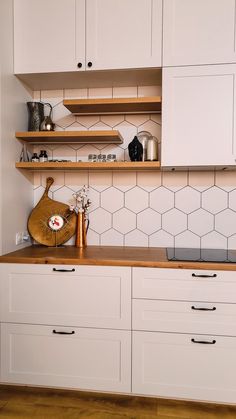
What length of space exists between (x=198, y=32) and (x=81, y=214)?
4.59 ft

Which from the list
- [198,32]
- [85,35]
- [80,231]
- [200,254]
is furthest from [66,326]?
[198,32]

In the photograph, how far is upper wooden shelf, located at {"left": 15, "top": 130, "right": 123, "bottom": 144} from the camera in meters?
2.02

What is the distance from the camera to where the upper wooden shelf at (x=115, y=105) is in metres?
1.97

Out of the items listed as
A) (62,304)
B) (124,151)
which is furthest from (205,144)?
(62,304)

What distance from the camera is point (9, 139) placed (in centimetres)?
203

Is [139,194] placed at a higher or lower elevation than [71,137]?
lower

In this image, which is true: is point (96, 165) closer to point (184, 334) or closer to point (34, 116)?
point (34, 116)

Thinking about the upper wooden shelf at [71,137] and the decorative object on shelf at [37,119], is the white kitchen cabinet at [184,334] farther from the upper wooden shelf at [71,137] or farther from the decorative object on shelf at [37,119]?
the decorative object on shelf at [37,119]

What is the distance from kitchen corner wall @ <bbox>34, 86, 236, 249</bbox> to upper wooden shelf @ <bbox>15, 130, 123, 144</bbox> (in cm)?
9

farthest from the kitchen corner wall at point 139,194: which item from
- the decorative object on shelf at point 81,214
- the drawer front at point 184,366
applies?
the drawer front at point 184,366

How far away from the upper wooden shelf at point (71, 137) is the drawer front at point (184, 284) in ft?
2.95

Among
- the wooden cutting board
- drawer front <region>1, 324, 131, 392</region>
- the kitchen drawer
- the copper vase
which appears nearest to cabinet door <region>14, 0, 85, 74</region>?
the wooden cutting board

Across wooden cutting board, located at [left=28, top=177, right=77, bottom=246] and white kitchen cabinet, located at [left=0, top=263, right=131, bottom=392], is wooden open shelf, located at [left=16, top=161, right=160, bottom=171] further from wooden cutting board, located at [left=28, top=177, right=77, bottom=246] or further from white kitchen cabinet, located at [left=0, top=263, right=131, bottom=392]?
white kitchen cabinet, located at [left=0, top=263, right=131, bottom=392]

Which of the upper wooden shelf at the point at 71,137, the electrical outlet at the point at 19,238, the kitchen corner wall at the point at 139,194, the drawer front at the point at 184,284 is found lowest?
the drawer front at the point at 184,284
